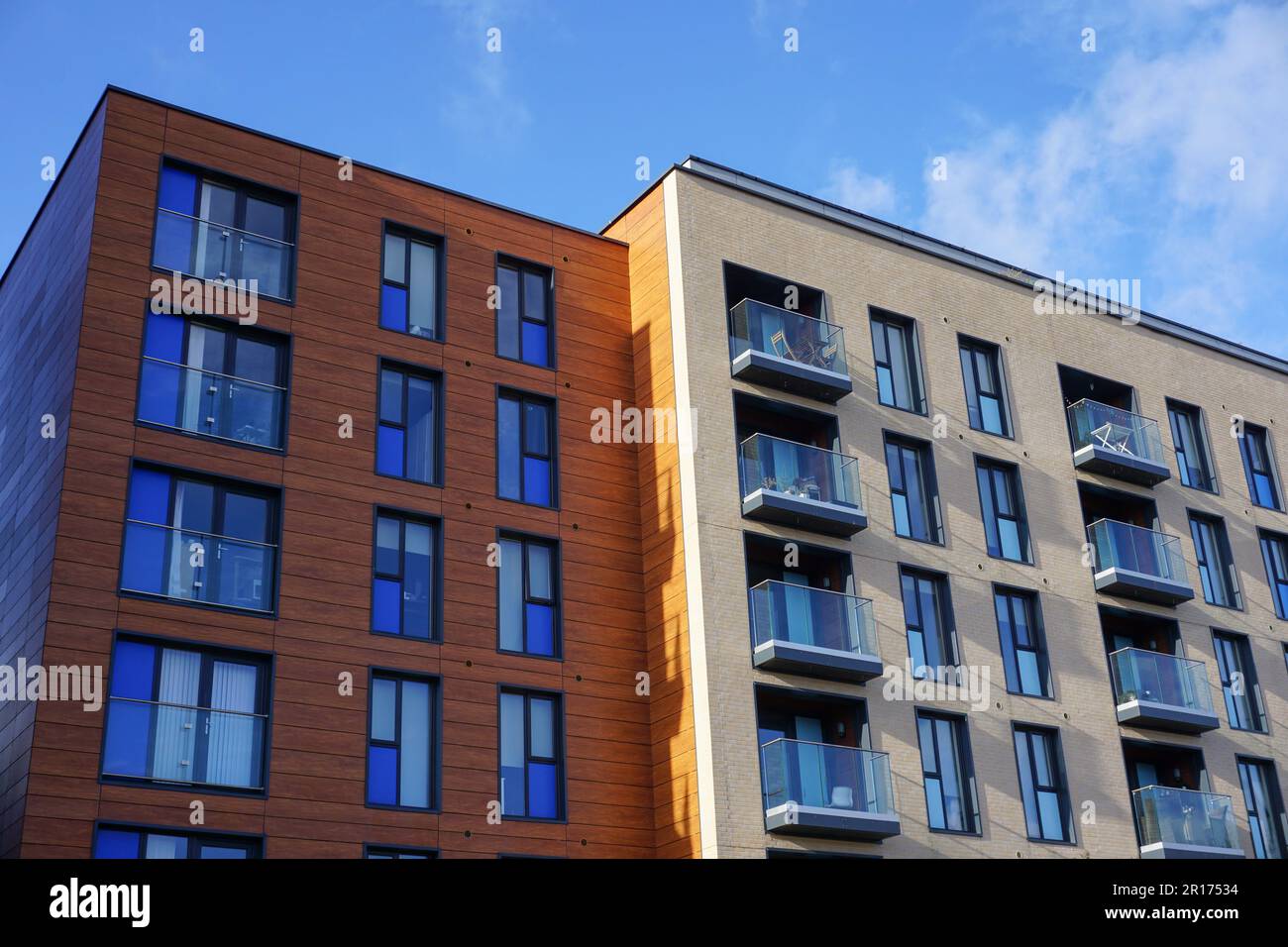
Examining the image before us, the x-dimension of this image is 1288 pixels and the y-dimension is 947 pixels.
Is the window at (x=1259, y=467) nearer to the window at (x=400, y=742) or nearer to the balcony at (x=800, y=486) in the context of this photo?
the balcony at (x=800, y=486)

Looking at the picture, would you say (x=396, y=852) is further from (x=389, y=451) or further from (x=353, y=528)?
(x=389, y=451)

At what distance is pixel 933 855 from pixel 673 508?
23.1ft

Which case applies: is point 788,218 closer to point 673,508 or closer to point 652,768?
point 673,508

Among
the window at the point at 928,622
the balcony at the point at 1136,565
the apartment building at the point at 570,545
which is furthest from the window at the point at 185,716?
the balcony at the point at 1136,565

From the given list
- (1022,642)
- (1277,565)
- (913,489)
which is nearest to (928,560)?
(913,489)

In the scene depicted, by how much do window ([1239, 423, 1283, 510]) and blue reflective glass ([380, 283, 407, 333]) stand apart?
19.3 meters

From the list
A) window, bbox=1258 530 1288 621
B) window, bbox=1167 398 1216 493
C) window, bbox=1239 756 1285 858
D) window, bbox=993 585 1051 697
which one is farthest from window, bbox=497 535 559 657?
window, bbox=1258 530 1288 621

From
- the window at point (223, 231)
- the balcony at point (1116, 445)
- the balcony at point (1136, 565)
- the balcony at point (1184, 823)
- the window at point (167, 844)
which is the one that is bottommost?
the window at point (167, 844)

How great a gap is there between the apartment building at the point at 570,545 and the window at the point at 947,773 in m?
0.09

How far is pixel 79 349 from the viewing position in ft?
73.4

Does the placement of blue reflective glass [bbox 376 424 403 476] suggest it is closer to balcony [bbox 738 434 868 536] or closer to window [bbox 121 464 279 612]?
window [bbox 121 464 279 612]

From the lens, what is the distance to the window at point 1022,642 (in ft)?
92.0

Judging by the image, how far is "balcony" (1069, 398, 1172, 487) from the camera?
30719 mm

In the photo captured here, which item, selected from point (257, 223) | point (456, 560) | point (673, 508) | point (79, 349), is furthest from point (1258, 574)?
point (79, 349)
